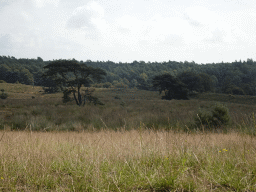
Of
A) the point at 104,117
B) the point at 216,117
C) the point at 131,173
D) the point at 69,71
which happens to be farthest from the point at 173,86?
the point at 131,173

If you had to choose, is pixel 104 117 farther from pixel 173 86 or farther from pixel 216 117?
pixel 173 86

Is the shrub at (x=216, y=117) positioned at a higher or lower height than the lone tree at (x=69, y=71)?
lower

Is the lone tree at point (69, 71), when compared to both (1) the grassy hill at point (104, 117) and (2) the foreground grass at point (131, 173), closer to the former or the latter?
(1) the grassy hill at point (104, 117)

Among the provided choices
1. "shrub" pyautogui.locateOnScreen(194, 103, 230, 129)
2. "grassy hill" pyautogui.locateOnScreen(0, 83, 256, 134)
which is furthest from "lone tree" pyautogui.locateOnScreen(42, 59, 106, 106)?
"shrub" pyautogui.locateOnScreen(194, 103, 230, 129)

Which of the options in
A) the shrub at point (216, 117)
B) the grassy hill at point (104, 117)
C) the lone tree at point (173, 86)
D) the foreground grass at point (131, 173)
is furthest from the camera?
the lone tree at point (173, 86)

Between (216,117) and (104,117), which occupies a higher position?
(216,117)

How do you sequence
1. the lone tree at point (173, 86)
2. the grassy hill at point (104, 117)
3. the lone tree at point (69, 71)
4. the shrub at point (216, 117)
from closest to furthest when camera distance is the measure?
the shrub at point (216, 117), the grassy hill at point (104, 117), the lone tree at point (69, 71), the lone tree at point (173, 86)

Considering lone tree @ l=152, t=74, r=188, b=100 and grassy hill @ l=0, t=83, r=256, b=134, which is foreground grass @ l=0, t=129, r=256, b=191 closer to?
grassy hill @ l=0, t=83, r=256, b=134

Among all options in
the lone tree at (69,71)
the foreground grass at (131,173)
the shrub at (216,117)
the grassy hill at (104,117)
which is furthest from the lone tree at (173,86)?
the foreground grass at (131,173)

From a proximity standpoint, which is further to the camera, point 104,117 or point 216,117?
point 104,117

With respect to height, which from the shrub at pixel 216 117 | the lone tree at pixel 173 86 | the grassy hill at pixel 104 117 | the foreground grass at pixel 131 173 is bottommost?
the grassy hill at pixel 104 117

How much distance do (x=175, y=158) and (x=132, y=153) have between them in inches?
29.9

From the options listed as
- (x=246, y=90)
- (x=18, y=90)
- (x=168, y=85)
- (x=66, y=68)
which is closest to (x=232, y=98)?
(x=168, y=85)

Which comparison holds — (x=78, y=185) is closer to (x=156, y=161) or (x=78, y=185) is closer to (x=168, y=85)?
(x=156, y=161)
